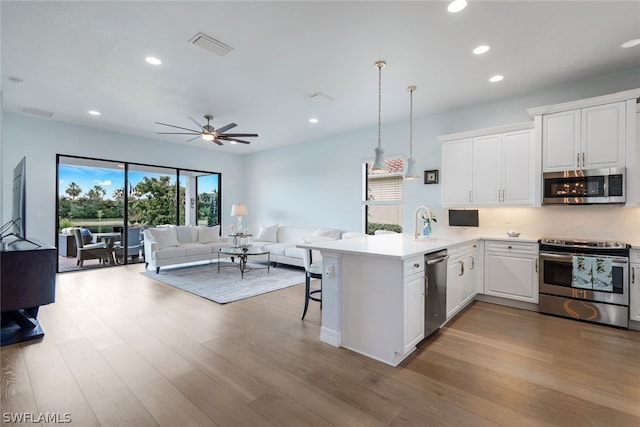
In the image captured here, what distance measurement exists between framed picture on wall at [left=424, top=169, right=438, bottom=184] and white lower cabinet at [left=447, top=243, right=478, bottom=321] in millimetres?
1427

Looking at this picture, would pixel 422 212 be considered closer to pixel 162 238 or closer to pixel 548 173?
pixel 548 173

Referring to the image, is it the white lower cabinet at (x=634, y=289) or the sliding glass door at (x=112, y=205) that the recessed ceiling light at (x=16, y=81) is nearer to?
the sliding glass door at (x=112, y=205)

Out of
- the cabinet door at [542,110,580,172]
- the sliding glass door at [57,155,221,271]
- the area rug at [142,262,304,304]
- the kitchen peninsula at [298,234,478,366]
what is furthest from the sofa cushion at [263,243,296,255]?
the cabinet door at [542,110,580,172]

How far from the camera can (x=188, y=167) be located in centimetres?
769

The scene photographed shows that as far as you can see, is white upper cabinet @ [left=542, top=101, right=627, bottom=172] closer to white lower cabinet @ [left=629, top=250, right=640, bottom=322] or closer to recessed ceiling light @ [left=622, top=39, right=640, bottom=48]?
recessed ceiling light @ [left=622, top=39, right=640, bottom=48]

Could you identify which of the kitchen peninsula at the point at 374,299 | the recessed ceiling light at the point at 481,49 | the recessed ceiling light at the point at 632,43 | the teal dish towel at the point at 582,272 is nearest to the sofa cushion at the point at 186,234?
the kitchen peninsula at the point at 374,299

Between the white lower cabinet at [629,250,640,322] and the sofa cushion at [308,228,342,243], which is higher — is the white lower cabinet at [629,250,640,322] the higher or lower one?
the lower one

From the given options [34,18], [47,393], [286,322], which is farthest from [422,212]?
[34,18]

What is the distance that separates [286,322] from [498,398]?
213cm

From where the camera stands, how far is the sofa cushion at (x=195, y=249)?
20.5ft

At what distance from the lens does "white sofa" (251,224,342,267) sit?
6238 millimetres

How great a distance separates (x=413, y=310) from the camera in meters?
2.57

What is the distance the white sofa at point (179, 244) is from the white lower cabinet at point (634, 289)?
6.80m

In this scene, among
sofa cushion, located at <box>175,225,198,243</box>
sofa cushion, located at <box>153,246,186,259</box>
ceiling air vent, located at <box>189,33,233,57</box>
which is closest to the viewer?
ceiling air vent, located at <box>189,33,233,57</box>
